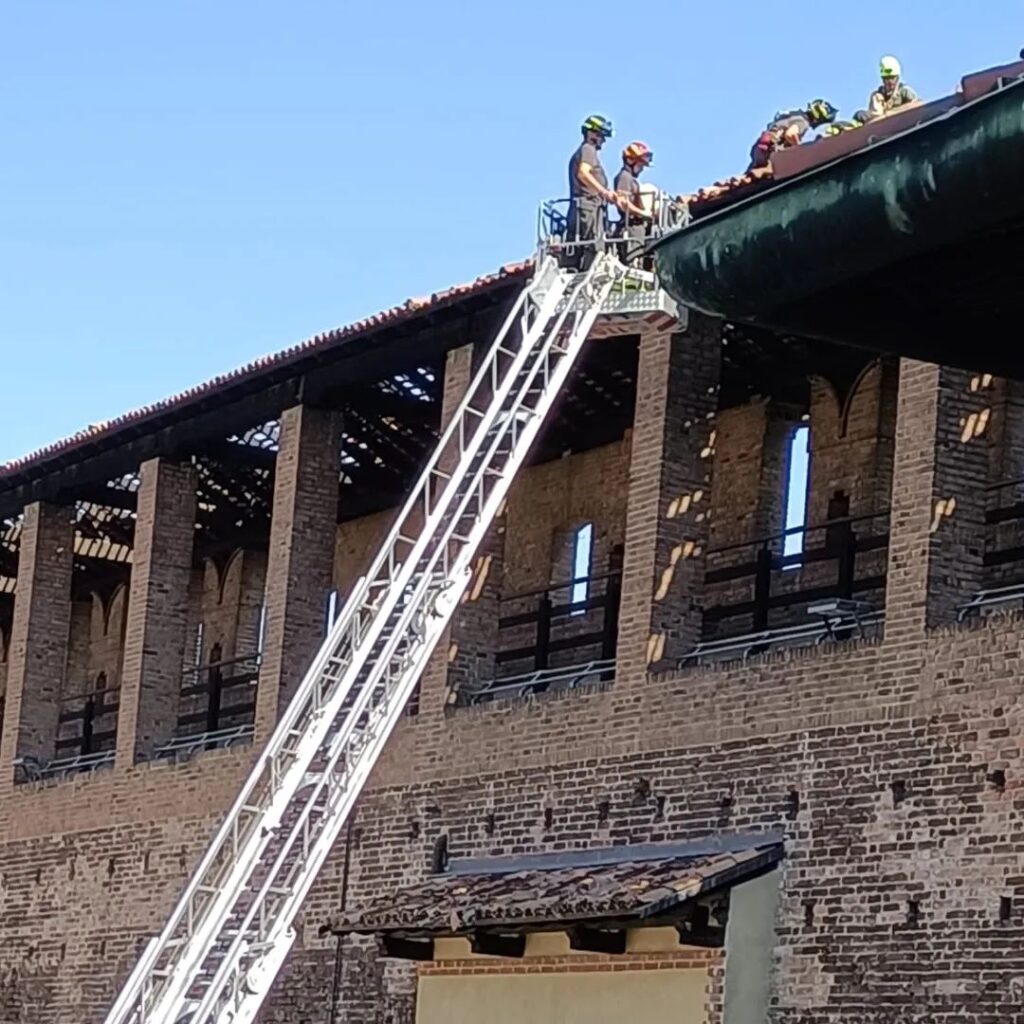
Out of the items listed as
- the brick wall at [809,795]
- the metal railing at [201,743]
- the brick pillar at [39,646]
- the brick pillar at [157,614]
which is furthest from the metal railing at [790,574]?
the brick pillar at [39,646]

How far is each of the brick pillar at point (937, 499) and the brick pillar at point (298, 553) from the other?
7.67 metres

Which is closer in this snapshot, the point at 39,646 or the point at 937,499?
the point at 937,499

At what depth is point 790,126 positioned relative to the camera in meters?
19.5

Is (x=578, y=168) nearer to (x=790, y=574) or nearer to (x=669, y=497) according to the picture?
(x=669, y=497)

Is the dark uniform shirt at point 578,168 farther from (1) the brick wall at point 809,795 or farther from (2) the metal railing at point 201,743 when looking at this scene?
(2) the metal railing at point 201,743

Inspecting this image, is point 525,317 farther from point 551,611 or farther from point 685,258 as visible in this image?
point 685,258

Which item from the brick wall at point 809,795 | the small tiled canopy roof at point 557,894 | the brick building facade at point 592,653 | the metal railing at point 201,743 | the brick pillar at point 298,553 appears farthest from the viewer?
the metal railing at point 201,743

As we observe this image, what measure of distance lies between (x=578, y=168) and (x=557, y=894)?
17.0 feet

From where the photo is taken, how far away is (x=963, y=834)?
605 inches

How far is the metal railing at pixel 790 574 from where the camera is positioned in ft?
63.6

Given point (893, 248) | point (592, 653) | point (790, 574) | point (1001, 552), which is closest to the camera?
point (893, 248)

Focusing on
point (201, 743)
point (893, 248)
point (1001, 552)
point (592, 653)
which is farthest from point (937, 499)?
point (201, 743)

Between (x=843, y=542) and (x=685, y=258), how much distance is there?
40.2 ft

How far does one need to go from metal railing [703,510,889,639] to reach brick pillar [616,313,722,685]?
0.61 meters
